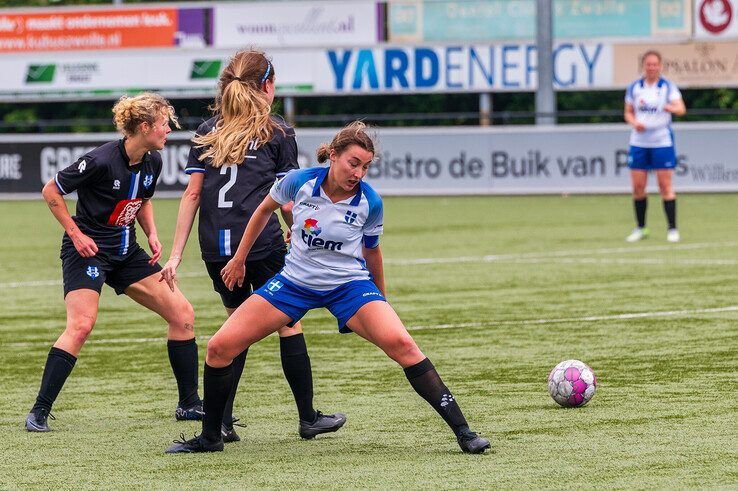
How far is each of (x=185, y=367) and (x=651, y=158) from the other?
460 inches

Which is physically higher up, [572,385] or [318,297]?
[318,297]

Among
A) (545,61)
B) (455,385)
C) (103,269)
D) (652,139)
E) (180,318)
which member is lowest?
(455,385)

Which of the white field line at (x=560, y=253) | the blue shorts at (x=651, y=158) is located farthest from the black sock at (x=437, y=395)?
the blue shorts at (x=651, y=158)

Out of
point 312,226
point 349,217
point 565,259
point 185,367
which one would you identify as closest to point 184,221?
point 312,226

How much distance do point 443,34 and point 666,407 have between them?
1285 inches

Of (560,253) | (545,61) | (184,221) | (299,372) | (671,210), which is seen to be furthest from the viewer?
(545,61)

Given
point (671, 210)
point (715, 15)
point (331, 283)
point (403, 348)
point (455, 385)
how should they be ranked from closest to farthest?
point (403, 348), point (331, 283), point (455, 385), point (671, 210), point (715, 15)

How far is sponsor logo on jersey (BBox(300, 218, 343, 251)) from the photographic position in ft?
23.3

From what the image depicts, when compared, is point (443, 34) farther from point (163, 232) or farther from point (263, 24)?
point (163, 232)

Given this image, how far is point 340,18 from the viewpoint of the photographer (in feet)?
135

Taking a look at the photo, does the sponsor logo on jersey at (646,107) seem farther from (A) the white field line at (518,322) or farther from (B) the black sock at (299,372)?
(B) the black sock at (299,372)

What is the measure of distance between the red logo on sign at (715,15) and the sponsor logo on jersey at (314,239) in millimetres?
31684

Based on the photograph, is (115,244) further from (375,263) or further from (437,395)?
(437,395)

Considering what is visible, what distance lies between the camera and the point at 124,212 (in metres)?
8.30
